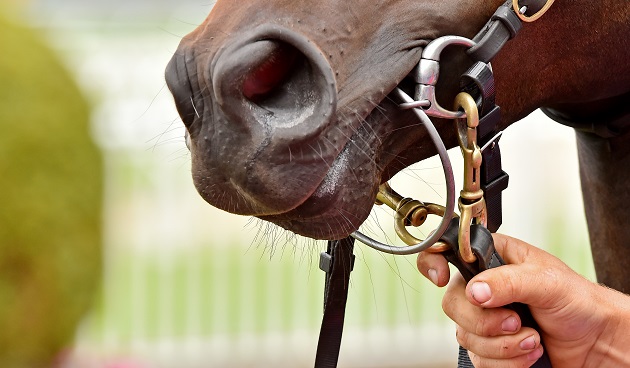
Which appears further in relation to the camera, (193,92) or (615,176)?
(615,176)

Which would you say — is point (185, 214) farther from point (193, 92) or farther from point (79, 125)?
point (193, 92)

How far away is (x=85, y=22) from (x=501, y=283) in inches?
154

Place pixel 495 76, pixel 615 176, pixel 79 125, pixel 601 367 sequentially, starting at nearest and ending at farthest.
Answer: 1. pixel 495 76
2. pixel 601 367
3. pixel 615 176
4. pixel 79 125

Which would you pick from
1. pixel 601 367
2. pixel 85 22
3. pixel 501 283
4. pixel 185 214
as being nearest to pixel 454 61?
pixel 501 283

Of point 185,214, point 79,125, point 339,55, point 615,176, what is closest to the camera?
point 339,55

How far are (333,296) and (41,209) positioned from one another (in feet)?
6.69

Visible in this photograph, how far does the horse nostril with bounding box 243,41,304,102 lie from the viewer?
34.9 inches

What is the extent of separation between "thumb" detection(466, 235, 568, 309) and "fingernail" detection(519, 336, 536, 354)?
4 cm

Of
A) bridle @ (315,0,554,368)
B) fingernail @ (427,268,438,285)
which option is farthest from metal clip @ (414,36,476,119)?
fingernail @ (427,268,438,285)

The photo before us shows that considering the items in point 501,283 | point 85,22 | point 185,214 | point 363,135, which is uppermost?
point 85,22

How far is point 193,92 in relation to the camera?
0.94 meters

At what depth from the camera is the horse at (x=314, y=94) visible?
89 cm

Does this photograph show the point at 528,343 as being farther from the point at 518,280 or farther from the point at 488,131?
the point at 488,131

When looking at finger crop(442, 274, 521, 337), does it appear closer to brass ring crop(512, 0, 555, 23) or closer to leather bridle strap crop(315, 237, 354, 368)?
leather bridle strap crop(315, 237, 354, 368)
